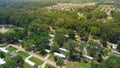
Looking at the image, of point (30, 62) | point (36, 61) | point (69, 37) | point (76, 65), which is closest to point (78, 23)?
point (69, 37)

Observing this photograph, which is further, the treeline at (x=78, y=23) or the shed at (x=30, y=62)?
the treeline at (x=78, y=23)

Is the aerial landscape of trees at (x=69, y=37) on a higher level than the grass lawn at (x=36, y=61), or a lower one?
higher

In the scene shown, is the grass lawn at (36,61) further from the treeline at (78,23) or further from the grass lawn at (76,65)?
the treeline at (78,23)

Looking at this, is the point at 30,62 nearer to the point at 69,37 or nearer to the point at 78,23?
the point at 69,37

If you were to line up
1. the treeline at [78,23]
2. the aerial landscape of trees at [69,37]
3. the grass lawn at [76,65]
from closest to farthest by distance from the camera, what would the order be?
1. the grass lawn at [76,65]
2. the aerial landscape of trees at [69,37]
3. the treeline at [78,23]

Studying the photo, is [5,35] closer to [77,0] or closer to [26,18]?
[26,18]

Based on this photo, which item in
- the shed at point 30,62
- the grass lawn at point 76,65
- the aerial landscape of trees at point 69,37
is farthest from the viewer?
the aerial landscape of trees at point 69,37

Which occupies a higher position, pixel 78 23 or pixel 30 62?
pixel 78 23

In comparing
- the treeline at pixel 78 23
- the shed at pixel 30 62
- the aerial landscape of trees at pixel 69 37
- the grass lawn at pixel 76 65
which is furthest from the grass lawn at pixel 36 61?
the treeline at pixel 78 23

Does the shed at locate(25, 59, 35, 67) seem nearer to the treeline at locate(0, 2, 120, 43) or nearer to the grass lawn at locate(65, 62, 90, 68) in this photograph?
the grass lawn at locate(65, 62, 90, 68)

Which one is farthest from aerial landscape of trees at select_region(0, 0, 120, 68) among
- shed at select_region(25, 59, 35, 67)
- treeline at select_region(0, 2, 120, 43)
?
shed at select_region(25, 59, 35, 67)

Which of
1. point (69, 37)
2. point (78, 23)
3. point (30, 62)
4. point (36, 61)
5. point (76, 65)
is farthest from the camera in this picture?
point (78, 23)

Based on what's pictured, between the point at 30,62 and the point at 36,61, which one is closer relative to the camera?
the point at 30,62
